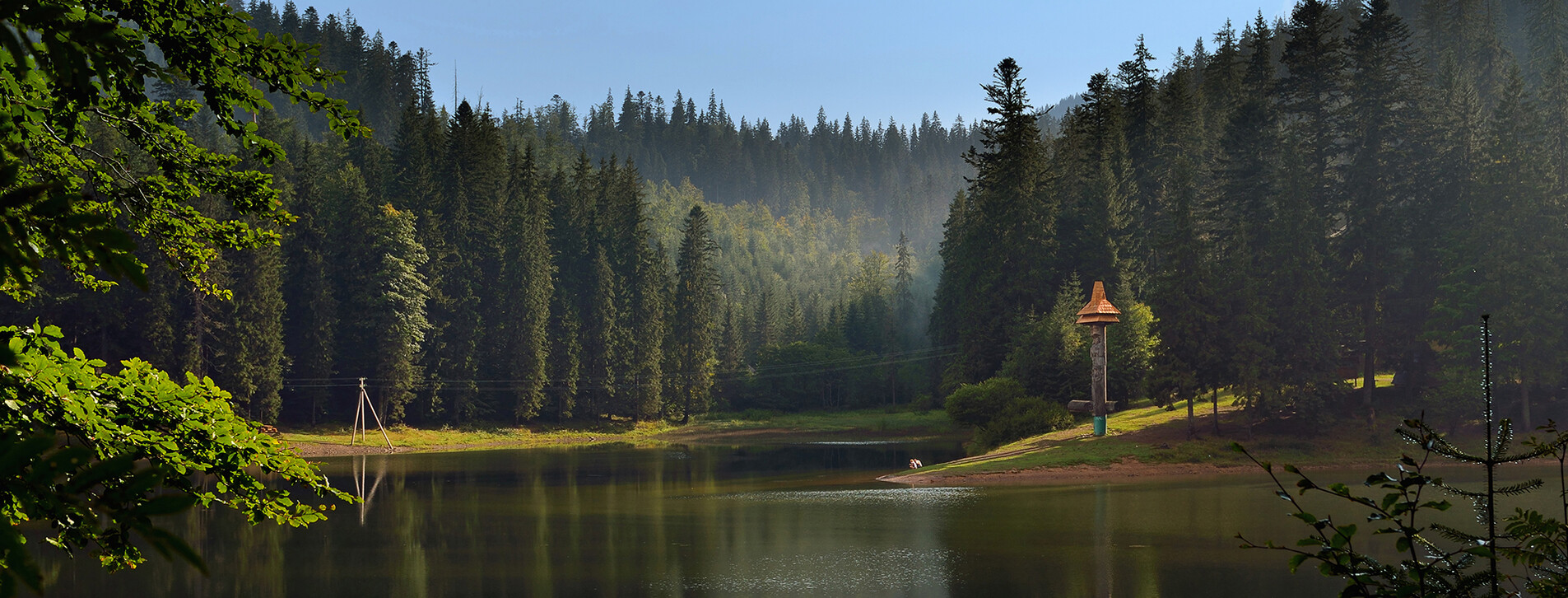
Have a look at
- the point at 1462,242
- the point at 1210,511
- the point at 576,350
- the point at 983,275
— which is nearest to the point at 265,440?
the point at 1210,511

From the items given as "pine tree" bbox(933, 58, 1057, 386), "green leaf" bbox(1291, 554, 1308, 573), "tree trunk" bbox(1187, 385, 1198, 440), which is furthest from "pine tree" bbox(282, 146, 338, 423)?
"green leaf" bbox(1291, 554, 1308, 573)

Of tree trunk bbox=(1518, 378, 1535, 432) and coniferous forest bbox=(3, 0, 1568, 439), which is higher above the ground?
coniferous forest bbox=(3, 0, 1568, 439)

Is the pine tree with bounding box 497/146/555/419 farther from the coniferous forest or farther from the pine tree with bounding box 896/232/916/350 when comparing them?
the pine tree with bounding box 896/232/916/350

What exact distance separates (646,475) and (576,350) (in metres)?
34.9

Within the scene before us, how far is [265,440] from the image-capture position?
20.4 ft

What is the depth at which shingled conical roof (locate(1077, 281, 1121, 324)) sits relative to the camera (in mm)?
41469

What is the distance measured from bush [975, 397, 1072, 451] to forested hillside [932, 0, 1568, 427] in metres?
3.19

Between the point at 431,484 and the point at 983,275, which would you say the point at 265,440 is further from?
the point at 983,275

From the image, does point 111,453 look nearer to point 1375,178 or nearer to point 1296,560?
point 1296,560

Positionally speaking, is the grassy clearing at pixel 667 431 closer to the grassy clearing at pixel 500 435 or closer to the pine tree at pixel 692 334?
the grassy clearing at pixel 500 435

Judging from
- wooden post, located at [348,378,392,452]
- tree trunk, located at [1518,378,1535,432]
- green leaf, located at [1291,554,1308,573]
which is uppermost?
green leaf, located at [1291,554,1308,573]

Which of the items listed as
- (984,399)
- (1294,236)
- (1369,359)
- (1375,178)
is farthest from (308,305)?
Result: (1375,178)

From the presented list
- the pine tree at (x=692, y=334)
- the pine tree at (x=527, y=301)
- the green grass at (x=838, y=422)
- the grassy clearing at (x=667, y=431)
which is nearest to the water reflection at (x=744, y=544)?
the grassy clearing at (x=667, y=431)

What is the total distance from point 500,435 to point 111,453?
65.9m
